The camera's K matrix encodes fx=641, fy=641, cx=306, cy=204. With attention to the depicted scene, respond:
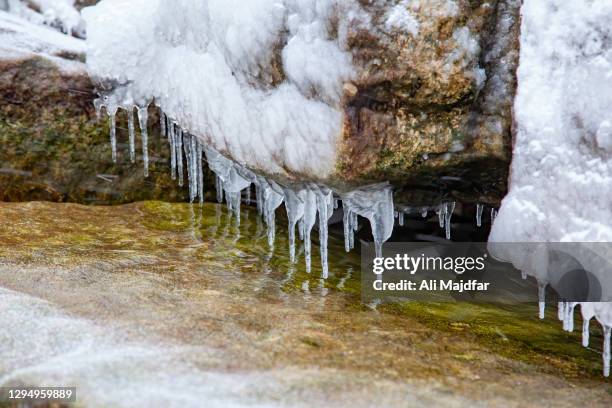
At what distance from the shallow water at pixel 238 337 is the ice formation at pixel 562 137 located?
1.46 feet

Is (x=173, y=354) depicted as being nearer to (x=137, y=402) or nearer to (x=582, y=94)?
(x=137, y=402)

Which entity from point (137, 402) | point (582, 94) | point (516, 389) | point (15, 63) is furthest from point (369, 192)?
point (15, 63)

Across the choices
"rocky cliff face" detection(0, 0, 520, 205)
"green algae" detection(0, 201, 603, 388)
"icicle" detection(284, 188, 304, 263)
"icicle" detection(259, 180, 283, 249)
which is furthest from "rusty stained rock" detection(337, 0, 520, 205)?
"icicle" detection(259, 180, 283, 249)

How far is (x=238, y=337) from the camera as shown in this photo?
244 centimetres

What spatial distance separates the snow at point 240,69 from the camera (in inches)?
118

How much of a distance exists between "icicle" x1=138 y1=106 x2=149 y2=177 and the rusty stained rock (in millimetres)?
1940

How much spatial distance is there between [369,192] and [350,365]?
4.23ft

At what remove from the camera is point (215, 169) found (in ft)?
14.8

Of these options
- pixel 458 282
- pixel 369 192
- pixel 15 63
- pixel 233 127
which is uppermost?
pixel 15 63

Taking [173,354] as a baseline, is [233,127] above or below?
above

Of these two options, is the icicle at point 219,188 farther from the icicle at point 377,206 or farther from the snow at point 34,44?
the icicle at point 377,206

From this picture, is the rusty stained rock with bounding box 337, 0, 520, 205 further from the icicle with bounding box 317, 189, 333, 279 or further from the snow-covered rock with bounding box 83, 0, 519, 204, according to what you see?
the icicle with bounding box 317, 189, 333, 279

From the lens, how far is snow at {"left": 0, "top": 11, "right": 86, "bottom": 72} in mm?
4410

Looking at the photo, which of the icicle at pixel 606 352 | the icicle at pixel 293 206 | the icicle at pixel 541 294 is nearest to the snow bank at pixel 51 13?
the icicle at pixel 293 206
